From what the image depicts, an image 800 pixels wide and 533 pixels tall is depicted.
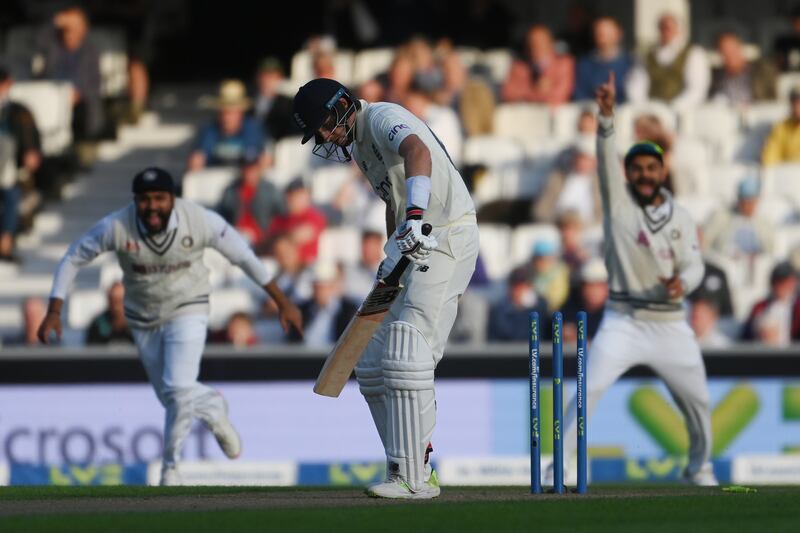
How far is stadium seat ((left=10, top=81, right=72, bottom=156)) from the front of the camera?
1644cm

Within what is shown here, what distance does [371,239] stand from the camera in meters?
13.9

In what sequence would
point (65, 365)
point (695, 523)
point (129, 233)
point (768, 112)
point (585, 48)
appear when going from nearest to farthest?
point (695, 523), point (129, 233), point (65, 365), point (768, 112), point (585, 48)

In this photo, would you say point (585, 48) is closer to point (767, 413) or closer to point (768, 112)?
point (768, 112)

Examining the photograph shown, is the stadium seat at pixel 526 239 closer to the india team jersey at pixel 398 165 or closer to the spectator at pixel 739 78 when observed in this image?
the spectator at pixel 739 78

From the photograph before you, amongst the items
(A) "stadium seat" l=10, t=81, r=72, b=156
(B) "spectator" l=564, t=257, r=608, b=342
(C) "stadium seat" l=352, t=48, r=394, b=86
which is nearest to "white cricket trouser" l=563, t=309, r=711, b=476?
(B) "spectator" l=564, t=257, r=608, b=342

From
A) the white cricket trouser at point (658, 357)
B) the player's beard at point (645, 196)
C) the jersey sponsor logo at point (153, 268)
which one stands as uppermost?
the player's beard at point (645, 196)

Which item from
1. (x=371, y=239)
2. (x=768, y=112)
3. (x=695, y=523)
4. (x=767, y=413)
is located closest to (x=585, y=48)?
(x=768, y=112)

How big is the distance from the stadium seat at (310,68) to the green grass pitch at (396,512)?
→ 324 inches

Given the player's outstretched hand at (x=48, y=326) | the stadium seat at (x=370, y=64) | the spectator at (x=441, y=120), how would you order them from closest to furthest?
the player's outstretched hand at (x=48, y=326)
the spectator at (x=441, y=120)
the stadium seat at (x=370, y=64)

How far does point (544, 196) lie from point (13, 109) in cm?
482

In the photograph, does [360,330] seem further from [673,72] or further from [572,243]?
[673,72]

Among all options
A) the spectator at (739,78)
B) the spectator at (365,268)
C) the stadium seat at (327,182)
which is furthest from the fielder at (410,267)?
the spectator at (739,78)

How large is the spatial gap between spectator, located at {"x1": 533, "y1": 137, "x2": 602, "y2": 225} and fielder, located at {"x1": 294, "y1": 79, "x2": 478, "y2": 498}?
6638 millimetres

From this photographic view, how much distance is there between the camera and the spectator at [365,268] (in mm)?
13727
